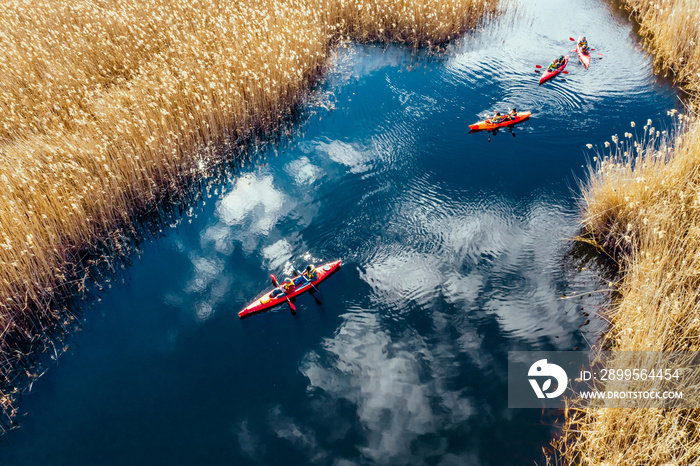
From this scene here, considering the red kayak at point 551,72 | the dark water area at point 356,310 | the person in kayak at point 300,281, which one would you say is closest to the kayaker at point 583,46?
the red kayak at point 551,72

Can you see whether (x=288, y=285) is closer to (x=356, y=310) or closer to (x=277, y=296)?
(x=277, y=296)

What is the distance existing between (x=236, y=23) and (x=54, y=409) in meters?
11.0

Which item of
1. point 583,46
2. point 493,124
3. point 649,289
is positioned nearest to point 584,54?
point 583,46

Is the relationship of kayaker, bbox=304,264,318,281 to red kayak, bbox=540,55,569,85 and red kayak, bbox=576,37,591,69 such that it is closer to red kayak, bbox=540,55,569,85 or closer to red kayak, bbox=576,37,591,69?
red kayak, bbox=540,55,569,85

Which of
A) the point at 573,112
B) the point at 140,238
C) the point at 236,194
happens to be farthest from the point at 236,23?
the point at 573,112

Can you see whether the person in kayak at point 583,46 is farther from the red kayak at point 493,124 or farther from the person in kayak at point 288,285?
the person in kayak at point 288,285

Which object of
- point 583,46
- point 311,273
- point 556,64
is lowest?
Result: point 311,273

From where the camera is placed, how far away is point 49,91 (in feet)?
31.9

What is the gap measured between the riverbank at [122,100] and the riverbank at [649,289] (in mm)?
7931

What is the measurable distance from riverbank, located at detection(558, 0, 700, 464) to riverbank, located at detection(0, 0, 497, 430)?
7931mm

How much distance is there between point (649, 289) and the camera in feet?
18.2

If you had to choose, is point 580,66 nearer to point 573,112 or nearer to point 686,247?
point 573,112

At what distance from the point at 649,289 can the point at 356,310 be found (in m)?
4.23

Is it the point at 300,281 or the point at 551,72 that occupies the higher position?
the point at 551,72
